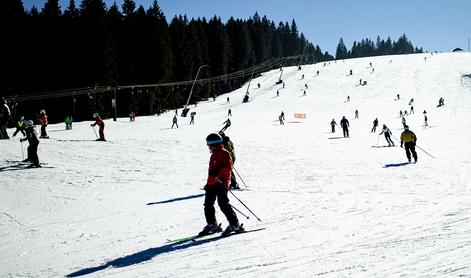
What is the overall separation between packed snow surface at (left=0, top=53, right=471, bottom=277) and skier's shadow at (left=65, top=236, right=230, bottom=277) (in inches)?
1.1

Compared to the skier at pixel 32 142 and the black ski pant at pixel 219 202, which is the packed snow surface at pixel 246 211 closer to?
the black ski pant at pixel 219 202

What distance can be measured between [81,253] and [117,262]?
0.94 metres

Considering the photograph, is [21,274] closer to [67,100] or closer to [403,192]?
[403,192]

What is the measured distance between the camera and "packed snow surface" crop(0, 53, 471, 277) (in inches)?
195

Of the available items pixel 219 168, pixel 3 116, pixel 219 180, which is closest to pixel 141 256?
pixel 219 180

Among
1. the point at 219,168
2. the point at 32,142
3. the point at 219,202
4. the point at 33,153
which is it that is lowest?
the point at 219,202

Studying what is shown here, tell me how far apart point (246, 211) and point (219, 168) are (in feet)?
8.41

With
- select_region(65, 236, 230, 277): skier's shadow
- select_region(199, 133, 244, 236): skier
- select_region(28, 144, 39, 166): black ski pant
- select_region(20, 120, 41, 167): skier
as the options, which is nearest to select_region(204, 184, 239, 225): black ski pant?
select_region(199, 133, 244, 236): skier

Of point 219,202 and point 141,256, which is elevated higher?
point 219,202

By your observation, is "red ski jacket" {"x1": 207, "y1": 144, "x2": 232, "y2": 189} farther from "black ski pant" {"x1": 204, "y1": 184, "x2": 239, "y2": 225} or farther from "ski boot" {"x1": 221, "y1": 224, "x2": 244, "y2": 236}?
"ski boot" {"x1": 221, "y1": 224, "x2": 244, "y2": 236}

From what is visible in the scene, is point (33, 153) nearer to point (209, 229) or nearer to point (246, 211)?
point (246, 211)

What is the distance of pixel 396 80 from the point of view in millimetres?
68375

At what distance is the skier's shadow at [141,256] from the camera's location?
5.23 meters

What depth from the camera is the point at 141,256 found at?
5.64 m
